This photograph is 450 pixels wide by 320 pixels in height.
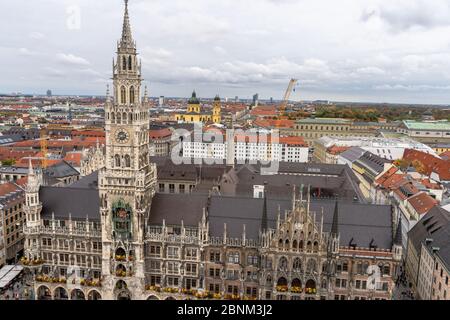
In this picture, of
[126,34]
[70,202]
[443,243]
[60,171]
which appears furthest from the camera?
[60,171]

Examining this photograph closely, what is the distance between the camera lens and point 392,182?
133375 millimetres

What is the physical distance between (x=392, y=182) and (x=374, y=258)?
223 feet

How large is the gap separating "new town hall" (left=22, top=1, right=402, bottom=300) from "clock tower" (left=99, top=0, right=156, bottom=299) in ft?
0.62

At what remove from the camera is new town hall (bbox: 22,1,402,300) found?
7306cm

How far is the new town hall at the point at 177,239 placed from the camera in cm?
7306

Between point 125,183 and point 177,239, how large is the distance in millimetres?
14308

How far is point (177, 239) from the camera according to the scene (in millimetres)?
77625

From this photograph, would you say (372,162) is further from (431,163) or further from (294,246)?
(294,246)

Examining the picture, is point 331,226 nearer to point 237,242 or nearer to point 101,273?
point 237,242

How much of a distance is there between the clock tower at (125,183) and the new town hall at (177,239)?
0.62 feet

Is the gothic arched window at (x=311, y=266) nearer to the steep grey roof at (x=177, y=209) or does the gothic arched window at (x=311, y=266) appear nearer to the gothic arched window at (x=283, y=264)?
the gothic arched window at (x=283, y=264)

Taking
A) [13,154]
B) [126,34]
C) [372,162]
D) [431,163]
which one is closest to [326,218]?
[126,34]

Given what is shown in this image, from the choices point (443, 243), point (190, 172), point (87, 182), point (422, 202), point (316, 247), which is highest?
point (87, 182)
